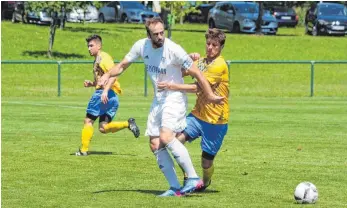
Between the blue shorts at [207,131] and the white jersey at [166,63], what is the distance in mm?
483

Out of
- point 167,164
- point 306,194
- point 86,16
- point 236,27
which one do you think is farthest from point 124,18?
point 306,194

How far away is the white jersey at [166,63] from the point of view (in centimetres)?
1130

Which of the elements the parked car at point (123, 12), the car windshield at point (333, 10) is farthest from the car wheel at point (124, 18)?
the car windshield at point (333, 10)

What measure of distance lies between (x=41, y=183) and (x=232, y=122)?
10169 millimetres


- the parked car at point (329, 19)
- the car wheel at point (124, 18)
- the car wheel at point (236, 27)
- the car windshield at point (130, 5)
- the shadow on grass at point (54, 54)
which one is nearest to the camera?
the shadow on grass at point (54, 54)

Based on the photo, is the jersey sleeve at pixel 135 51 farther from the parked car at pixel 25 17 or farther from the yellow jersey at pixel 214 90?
the parked car at pixel 25 17

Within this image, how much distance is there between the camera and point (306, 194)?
11.2 m

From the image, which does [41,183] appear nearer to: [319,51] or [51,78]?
[51,78]

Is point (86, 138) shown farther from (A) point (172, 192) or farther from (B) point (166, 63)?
(B) point (166, 63)

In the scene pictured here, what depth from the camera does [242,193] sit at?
471 inches

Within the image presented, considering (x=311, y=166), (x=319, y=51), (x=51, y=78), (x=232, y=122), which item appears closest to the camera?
(x=311, y=166)

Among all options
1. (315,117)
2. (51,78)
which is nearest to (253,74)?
(51,78)

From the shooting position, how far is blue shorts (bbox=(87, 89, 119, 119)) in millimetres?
16109

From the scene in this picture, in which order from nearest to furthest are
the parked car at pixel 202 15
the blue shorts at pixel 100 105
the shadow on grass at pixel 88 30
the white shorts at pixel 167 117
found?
the white shorts at pixel 167 117
the blue shorts at pixel 100 105
the shadow on grass at pixel 88 30
the parked car at pixel 202 15
